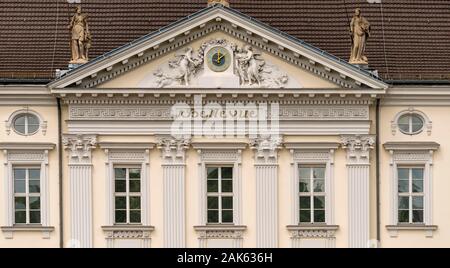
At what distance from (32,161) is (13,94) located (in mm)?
2127

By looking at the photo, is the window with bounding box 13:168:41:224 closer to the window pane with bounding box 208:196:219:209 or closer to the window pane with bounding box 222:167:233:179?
the window pane with bounding box 208:196:219:209

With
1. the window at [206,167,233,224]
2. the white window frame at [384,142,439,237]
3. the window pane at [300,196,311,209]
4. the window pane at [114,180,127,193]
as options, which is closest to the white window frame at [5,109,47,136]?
the window pane at [114,180,127,193]

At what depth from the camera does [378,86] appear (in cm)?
6631

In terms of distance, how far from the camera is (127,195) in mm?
66812

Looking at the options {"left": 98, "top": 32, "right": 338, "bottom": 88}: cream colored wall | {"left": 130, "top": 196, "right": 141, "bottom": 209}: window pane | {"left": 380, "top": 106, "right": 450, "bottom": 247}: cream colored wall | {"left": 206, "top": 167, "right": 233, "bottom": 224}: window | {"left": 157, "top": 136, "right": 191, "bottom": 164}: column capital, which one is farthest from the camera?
{"left": 380, "top": 106, "right": 450, "bottom": 247}: cream colored wall

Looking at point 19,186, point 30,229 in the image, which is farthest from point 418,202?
point 19,186

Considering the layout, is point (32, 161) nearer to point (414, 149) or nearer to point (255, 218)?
point (255, 218)

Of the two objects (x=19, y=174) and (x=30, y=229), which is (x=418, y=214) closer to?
(x=30, y=229)

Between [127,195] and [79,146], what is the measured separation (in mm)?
2093

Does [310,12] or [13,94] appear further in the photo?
[310,12]

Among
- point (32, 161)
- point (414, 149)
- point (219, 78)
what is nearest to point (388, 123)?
point (414, 149)

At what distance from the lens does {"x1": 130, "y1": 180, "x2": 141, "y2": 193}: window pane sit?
66875 mm

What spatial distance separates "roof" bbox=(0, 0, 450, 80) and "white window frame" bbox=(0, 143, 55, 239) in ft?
8.04

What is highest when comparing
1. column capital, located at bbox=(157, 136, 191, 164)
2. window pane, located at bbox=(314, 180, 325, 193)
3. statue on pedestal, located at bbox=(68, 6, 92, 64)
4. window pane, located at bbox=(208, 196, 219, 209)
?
statue on pedestal, located at bbox=(68, 6, 92, 64)
